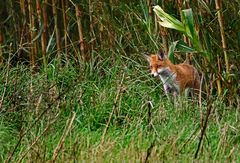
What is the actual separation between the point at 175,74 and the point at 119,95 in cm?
229

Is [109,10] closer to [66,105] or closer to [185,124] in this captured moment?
[66,105]

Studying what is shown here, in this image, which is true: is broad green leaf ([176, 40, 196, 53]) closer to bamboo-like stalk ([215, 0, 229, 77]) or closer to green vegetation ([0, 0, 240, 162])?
green vegetation ([0, 0, 240, 162])

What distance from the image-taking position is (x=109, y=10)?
8383mm

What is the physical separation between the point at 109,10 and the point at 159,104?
82.5 inches

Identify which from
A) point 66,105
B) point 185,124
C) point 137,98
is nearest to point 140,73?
point 137,98

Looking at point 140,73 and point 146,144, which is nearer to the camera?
point 146,144

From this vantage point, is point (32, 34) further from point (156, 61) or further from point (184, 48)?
point (184, 48)

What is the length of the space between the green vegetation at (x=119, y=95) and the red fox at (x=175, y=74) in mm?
100

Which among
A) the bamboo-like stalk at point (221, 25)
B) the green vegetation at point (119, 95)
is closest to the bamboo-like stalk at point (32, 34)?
the green vegetation at point (119, 95)

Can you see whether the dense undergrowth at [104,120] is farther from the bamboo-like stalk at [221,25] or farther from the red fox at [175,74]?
the bamboo-like stalk at [221,25]

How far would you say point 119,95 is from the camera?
5586 millimetres

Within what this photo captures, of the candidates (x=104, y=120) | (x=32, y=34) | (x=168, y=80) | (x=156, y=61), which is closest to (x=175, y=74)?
(x=168, y=80)

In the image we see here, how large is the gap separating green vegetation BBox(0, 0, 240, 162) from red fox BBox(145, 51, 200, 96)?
0.33 feet

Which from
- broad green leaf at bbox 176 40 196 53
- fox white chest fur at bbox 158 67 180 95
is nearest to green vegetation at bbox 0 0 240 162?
broad green leaf at bbox 176 40 196 53
